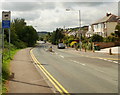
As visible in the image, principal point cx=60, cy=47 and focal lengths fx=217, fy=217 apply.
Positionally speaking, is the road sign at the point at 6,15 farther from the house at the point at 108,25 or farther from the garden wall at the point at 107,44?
the house at the point at 108,25

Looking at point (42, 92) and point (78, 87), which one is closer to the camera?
point (42, 92)

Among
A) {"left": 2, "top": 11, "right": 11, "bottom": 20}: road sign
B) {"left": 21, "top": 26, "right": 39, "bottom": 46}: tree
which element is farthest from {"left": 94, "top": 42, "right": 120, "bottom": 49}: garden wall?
{"left": 21, "top": 26, "right": 39, "bottom": 46}: tree

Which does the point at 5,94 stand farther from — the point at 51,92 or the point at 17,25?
the point at 17,25

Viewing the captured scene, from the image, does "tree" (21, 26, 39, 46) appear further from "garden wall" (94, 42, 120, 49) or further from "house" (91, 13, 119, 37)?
"garden wall" (94, 42, 120, 49)

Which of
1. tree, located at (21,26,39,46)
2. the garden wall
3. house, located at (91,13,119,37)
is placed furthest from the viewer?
tree, located at (21,26,39,46)

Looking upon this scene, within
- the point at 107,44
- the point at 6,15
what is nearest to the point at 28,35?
the point at 107,44

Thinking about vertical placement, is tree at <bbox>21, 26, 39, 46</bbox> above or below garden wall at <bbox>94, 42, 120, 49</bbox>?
above

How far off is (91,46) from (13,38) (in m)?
28.1

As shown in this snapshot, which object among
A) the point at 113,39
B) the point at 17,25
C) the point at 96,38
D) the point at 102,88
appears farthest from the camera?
the point at 17,25

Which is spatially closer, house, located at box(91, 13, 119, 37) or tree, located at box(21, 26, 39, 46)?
house, located at box(91, 13, 119, 37)

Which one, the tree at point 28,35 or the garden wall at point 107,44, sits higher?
the tree at point 28,35

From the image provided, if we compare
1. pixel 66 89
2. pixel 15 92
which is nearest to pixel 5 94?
pixel 15 92

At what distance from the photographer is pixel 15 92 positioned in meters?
8.52

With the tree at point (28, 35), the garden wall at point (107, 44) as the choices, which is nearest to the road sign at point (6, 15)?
the garden wall at point (107, 44)
